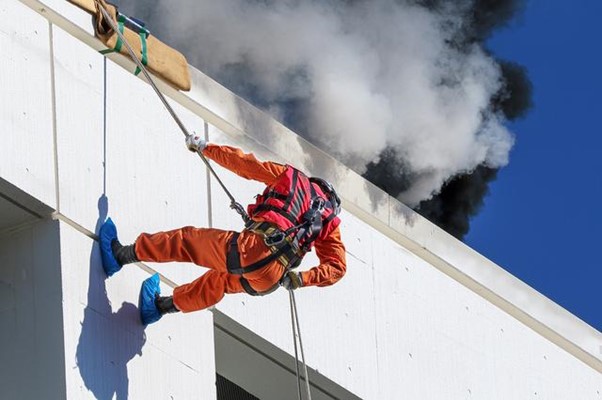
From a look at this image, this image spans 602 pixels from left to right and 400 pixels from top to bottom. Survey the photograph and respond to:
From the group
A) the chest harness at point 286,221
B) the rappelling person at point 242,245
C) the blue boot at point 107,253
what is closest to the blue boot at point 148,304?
the rappelling person at point 242,245

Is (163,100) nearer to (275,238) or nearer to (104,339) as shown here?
(275,238)

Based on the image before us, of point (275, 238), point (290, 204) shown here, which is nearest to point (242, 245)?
point (275, 238)

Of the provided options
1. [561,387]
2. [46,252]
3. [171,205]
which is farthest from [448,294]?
[46,252]

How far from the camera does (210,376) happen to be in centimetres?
1098

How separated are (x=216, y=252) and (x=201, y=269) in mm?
1034

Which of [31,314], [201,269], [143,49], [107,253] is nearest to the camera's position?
[31,314]

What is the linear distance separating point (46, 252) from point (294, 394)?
3025 mm

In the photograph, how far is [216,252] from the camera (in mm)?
10289

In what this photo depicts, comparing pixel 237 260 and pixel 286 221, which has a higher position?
pixel 286 221

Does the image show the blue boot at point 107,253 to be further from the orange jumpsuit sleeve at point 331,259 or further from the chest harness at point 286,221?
the orange jumpsuit sleeve at point 331,259

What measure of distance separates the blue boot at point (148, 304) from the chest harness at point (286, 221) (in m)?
0.55

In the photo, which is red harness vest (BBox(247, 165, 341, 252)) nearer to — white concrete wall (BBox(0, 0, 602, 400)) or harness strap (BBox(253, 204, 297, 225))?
harness strap (BBox(253, 204, 297, 225))

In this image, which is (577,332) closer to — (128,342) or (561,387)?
(561,387)

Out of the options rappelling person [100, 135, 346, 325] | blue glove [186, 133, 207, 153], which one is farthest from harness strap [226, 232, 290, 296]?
blue glove [186, 133, 207, 153]
